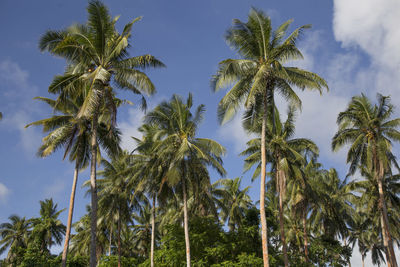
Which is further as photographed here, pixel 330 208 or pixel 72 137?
→ pixel 330 208

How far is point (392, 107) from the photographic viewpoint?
1010 inches

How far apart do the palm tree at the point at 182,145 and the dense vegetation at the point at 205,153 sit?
0.07 metres

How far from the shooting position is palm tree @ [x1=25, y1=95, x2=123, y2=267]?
1908 cm

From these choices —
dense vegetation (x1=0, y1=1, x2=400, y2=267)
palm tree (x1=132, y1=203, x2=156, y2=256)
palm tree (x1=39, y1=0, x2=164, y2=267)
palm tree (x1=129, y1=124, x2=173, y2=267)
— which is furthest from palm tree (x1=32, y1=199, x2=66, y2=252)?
palm tree (x1=39, y1=0, x2=164, y2=267)

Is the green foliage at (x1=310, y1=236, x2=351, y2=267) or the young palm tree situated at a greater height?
the young palm tree

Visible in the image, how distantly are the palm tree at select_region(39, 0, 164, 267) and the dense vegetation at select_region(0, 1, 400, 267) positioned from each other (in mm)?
48

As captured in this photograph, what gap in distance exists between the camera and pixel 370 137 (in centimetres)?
2581

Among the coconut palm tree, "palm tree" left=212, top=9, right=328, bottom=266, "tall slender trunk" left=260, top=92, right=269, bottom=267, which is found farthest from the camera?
the coconut palm tree

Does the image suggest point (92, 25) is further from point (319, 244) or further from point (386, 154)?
point (319, 244)

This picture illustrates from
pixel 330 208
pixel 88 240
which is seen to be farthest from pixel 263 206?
pixel 88 240

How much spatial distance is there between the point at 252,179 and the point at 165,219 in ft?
40.9

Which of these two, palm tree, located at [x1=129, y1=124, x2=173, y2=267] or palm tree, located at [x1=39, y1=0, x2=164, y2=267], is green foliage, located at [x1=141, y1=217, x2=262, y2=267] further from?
palm tree, located at [x1=39, y1=0, x2=164, y2=267]

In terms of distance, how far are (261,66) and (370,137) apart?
43.4ft

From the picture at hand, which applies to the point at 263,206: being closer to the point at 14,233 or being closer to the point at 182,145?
the point at 182,145
